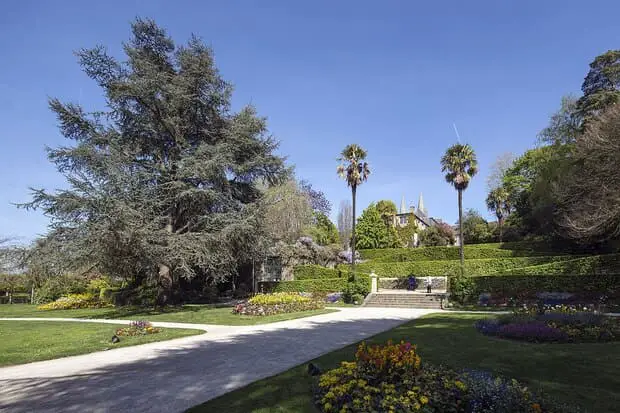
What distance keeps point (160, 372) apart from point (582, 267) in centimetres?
2590

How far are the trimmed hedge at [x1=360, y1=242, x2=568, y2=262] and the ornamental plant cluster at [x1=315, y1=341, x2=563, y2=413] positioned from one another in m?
30.1

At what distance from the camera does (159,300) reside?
2155cm

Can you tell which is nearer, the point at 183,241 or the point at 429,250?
the point at 183,241

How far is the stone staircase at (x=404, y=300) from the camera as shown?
22797mm

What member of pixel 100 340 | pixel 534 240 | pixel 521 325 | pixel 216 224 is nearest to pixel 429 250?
pixel 534 240

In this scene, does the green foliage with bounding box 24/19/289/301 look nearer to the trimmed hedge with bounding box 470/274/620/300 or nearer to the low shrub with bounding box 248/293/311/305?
the low shrub with bounding box 248/293/311/305

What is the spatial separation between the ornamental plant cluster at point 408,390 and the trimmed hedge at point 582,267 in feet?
70.6

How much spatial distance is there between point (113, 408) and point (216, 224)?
1579 centimetres

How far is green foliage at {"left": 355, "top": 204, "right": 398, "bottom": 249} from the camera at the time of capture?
52.9 m

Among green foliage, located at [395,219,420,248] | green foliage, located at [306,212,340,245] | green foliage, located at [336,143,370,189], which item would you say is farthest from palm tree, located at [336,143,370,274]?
green foliage, located at [395,219,420,248]

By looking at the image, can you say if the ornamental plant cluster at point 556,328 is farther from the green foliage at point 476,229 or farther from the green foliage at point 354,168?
the green foliage at point 476,229

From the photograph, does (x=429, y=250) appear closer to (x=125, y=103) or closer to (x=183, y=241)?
(x=183, y=241)

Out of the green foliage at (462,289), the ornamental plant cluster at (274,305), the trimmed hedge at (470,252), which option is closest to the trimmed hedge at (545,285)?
the green foliage at (462,289)

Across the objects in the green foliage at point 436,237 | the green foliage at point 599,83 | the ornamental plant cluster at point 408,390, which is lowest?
the ornamental plant cluster at point 408,390
